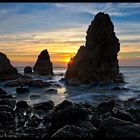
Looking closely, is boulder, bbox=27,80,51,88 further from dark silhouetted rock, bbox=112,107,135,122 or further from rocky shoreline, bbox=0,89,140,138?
dark silhouetted rock, bbox=112,107,135,122

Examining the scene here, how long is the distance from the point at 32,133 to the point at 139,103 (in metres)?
18.2

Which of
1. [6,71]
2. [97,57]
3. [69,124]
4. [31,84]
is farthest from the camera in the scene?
[6,71]

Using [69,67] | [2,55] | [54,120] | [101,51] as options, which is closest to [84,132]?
[54,120]

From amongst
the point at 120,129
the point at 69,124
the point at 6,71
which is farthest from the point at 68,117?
the point at 6,71

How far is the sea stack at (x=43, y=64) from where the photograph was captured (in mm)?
115500

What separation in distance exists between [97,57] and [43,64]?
44134 millimetres

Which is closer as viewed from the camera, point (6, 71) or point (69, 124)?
point (69, 124)

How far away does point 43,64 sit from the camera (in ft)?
380

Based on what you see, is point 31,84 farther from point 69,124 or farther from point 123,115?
point 69,124

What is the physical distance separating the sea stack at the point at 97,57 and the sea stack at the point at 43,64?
117ft

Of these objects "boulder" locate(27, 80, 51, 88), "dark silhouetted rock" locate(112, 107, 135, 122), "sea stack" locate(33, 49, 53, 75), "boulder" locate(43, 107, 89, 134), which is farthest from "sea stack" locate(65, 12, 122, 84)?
"boulder" locate(43, 107, 89, 134)

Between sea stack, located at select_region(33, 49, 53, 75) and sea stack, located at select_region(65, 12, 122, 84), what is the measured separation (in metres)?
35.6

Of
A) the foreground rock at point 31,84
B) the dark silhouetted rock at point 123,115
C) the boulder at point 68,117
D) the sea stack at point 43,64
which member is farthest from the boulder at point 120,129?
the sea stack at point 43,64

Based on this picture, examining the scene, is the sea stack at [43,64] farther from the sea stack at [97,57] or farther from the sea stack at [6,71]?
the sea stack at [97,57]
